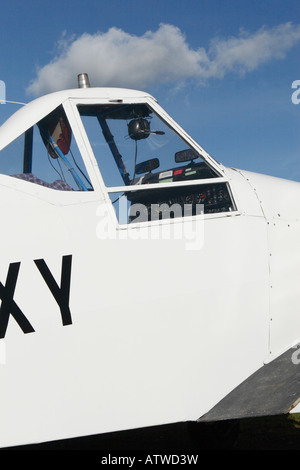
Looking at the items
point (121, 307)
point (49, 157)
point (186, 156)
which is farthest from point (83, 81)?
point (121, 307)

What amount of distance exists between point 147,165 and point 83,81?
33.6 inches

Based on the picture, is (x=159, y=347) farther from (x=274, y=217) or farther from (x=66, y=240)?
(x=274, y=217)

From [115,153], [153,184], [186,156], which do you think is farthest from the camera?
[186,156]

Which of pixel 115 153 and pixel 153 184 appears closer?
pixel 153 184

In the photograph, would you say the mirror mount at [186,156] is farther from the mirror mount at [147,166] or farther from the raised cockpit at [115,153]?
the mirror mount at [147,166]

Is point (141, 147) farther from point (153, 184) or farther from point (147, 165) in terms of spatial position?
point (153, 184)

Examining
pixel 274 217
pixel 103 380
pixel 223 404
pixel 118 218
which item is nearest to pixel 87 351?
pixel 103 380

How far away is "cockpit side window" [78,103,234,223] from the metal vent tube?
402 millimetres

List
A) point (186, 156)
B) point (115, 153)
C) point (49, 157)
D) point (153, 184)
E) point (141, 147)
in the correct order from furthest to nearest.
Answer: point (141, 147) < point (186, 156) < point (115, 153) < point (49, 157) < point (153, 184)

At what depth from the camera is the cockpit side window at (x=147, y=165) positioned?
12.3 feet

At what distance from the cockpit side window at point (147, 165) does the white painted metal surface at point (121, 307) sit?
10 centimetres

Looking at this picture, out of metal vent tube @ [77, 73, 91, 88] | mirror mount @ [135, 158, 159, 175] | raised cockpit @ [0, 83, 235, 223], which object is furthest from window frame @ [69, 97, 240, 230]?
metal vent tube @ [77, 73, 91, 88]

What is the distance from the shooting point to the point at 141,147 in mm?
4434

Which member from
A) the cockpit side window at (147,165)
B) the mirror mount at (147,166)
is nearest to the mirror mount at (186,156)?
the cockpit side window at (147,165)
